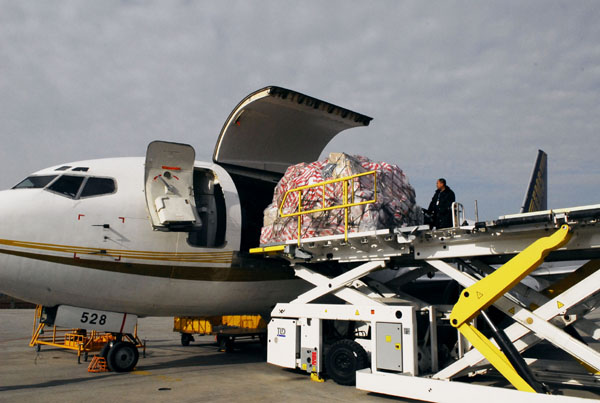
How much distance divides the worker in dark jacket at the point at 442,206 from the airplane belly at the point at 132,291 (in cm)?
444

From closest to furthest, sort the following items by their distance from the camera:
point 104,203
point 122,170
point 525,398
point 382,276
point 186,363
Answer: point 525,398, point 104,203, point 122,170, point 186,363, point 382,276

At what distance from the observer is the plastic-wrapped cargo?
9.49 metres

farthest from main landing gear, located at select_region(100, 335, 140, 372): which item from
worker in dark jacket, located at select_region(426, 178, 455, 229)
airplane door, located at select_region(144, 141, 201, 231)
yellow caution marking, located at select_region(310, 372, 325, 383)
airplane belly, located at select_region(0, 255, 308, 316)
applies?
worker in dark jacket, located at select_region(426, 178, 455, 229)

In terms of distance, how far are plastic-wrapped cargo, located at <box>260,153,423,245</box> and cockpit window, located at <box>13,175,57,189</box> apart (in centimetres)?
499

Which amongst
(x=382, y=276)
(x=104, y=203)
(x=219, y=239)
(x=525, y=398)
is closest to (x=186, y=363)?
(x=219, y=239)

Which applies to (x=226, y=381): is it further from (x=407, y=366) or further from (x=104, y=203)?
(x=104, y=203)

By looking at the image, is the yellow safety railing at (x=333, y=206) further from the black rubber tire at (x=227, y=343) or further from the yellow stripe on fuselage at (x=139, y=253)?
the black rubber tire at (x=227, y=343)

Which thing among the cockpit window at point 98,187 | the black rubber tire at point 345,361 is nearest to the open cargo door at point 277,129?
the cockpit window at point 98,187

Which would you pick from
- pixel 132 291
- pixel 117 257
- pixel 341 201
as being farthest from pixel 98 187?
pixel 341 201

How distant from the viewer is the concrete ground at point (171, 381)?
842cm

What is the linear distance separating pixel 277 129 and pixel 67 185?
18.6 feet

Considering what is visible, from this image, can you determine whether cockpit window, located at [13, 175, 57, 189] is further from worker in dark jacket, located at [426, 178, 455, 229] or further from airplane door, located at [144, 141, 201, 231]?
worker in dark jacket, located at [426, 178, 455, 229]

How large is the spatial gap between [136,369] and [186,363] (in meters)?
1.55

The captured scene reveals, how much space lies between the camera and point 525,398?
6668 millimetres
